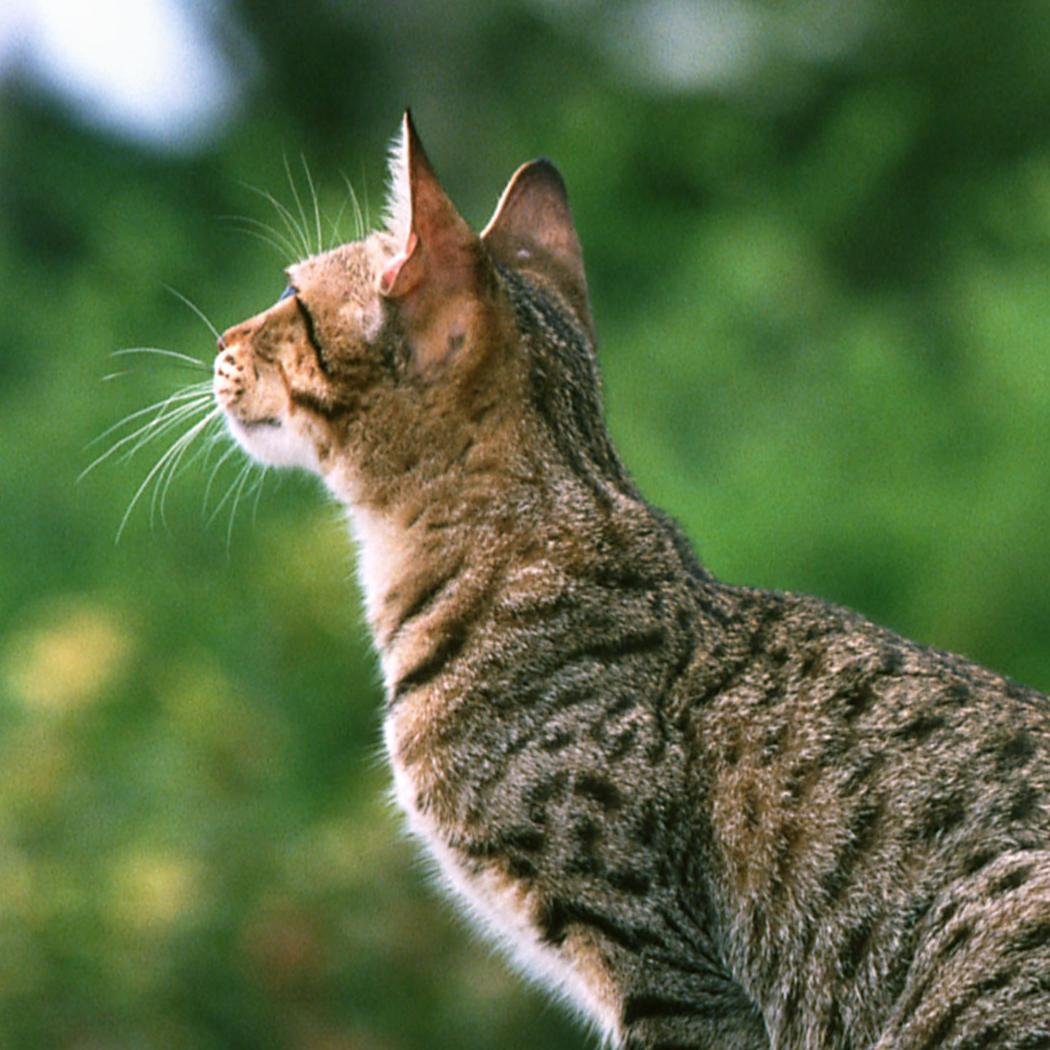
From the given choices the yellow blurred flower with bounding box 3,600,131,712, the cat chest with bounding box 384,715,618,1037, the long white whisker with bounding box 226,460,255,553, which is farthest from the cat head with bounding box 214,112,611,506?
the yellow blurred flower with bounding box 3,600,131,712

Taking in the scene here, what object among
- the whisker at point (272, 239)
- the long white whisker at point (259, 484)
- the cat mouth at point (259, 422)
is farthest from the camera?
the whisker at point (272, 239)

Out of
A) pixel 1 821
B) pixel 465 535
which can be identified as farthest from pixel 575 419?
pixel 1 821

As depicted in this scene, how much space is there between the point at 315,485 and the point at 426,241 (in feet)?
12.7

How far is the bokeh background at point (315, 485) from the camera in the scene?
546 centimetres

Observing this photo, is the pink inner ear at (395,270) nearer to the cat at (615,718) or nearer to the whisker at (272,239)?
the cat at (615,718)

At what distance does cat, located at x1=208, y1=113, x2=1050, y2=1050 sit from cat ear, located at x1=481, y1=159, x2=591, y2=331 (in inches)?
4.1

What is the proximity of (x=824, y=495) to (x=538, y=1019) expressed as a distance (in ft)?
7.09

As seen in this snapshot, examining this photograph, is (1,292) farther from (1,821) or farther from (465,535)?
(465,535)

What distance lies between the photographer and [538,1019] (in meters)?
5.34

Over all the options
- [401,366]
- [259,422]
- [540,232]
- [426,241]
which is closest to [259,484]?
[540,232]

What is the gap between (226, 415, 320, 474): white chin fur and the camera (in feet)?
12.0

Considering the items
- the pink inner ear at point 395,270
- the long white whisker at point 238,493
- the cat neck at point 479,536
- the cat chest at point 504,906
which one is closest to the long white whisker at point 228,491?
the long white whisker at point 238,493

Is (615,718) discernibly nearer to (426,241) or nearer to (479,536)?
(479,536)

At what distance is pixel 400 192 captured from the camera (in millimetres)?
3555
